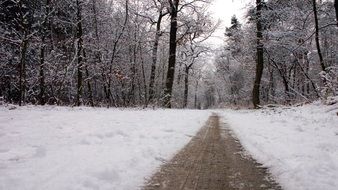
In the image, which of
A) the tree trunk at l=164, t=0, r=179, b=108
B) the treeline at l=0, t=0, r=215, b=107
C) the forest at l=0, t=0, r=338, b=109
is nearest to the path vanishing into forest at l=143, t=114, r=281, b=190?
the forest at l=0, t=0, r=338, b=109

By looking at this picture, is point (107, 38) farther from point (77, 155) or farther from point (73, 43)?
point (77, 155)

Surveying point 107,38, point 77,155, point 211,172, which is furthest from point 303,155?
point 107,38

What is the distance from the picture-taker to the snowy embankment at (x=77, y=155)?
3.75 metres

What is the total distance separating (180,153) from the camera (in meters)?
6.33

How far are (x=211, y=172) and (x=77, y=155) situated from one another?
2007 mm

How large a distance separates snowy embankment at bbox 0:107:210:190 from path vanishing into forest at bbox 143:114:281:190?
267 mm

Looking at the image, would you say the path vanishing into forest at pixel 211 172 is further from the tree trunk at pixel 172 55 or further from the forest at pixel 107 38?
the tree trunk at pixel 172 55

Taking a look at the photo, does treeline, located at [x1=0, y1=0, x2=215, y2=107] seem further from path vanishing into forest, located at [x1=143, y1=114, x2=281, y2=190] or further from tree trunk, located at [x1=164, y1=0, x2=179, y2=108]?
path vanishing into forest, located at [x1=143, y1=114, x2=281, y2=190]

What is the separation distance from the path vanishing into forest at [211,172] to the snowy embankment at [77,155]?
0.88 feet

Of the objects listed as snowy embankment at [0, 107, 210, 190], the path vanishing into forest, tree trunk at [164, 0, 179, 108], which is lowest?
the path vanishing into forest

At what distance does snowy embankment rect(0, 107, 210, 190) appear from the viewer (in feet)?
12.3

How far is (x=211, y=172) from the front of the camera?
4.78m

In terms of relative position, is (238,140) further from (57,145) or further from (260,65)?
(260,65)

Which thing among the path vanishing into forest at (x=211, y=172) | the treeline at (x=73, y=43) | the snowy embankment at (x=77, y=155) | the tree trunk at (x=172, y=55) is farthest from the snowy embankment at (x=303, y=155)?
the tree trunk at (x=172, y=55)
